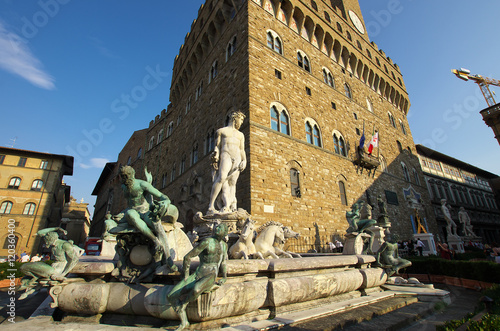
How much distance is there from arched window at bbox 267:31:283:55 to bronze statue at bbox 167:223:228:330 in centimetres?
1184

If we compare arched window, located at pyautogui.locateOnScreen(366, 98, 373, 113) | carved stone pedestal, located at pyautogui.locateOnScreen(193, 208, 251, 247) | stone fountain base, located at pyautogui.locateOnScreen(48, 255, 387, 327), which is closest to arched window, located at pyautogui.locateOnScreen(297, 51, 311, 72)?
arched window, located at pyautogui.locateOnScreen(366, 98, 373, 113)

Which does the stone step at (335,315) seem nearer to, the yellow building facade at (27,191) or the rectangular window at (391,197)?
the rectangular window at (391,197)

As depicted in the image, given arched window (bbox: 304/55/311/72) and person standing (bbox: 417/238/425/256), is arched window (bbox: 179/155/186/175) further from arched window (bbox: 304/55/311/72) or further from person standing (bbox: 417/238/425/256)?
person standing (bbox: 417/238/425/256)

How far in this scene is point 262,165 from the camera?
356 inches

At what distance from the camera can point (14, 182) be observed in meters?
21.2

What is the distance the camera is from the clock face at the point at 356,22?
68.8 feet

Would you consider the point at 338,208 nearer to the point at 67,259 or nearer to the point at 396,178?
the point at 396,178

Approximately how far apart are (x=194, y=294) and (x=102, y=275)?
1414 mm

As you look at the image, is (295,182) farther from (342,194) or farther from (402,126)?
(402,126)

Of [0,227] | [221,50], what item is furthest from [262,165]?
[0,227]

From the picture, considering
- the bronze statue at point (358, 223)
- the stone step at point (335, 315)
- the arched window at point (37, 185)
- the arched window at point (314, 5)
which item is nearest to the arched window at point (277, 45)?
→ the arched window at point (314, 5)

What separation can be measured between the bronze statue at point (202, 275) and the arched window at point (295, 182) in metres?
7.65

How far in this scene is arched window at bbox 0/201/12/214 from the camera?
19953mm

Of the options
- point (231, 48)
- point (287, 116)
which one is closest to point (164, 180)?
point (231, 48)
